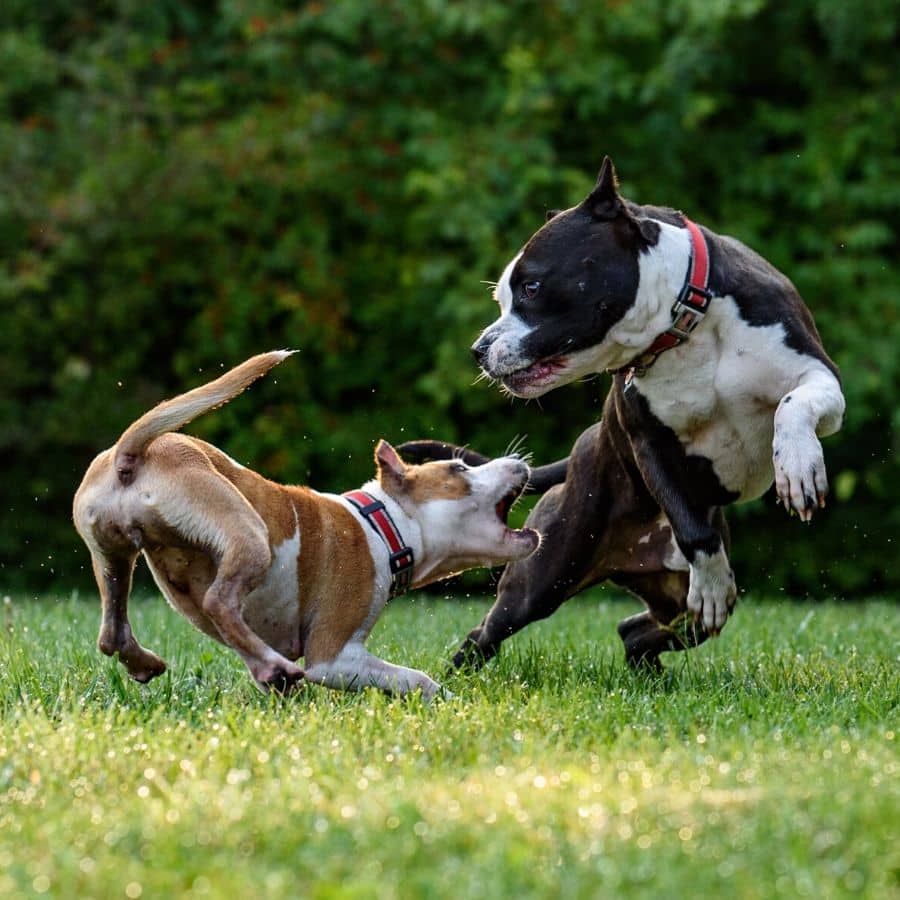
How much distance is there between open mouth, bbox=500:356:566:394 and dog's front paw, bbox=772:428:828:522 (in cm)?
78

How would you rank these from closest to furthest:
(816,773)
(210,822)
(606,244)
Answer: (210,822), (816,773), (606,244)

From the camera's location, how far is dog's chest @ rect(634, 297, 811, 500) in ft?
17.0

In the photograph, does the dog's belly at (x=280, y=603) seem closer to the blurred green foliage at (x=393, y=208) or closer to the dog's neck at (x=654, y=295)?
the dog's neck at (x=654, y=295)

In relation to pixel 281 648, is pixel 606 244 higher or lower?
higher

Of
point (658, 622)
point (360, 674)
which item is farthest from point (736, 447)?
point (360, 674)

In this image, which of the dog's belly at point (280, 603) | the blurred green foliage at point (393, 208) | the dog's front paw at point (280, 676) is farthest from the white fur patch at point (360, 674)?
the blurred green foliage at point (393, 208)

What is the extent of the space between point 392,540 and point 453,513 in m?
0.28

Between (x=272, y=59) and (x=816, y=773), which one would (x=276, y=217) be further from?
(x=816, y=773)

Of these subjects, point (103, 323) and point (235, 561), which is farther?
point (103, 323)

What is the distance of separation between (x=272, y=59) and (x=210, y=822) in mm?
11016

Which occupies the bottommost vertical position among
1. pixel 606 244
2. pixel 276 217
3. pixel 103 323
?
pixel 103 323

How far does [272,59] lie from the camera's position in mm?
13375

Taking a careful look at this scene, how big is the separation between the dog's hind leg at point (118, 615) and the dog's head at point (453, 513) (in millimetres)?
1069

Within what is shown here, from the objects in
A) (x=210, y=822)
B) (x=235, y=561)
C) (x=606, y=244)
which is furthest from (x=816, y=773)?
(x=606, y=244)
